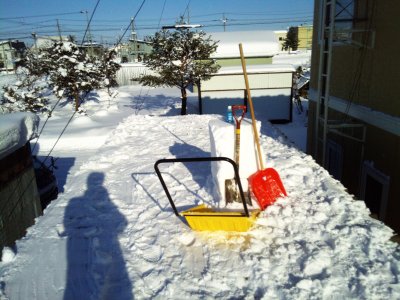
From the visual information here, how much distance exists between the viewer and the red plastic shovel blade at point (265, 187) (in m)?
3.83

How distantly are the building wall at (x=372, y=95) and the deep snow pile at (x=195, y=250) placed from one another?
5.48 ft

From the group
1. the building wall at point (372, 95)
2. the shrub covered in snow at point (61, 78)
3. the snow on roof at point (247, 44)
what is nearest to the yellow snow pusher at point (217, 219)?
the building wall at point (372, 95)

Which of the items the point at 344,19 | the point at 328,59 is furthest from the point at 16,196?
the point at 344,19

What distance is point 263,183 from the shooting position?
3885 mm

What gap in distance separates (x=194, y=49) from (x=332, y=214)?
14.0 m

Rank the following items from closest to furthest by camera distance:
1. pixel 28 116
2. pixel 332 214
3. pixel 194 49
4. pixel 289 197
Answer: pixel 332 214 → pixel 289 197 → pixel 28 116 → pixel 194 49

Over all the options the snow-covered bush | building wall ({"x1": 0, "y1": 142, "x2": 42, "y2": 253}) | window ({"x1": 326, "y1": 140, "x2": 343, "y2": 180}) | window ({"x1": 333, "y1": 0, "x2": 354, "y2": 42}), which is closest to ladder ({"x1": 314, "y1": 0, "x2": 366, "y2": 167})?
window ({"x1": 333, "y1": 0, "x2": 354, "y2": 42})

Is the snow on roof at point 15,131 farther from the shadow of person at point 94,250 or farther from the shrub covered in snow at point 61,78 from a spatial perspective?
the shrub covered in snow at point 61,78

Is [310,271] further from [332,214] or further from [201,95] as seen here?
[201,95]

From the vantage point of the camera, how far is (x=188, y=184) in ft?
16.3

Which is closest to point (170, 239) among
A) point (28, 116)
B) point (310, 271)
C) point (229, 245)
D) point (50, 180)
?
point (229, 245)

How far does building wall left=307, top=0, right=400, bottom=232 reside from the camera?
5262mm

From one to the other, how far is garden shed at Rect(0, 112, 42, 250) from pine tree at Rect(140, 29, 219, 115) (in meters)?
11.1

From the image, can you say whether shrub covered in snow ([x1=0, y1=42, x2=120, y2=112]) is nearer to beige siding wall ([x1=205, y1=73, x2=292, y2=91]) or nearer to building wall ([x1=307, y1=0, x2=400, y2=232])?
beige siding wall ([x1=205, y1=73, x2=292, y2=91])
